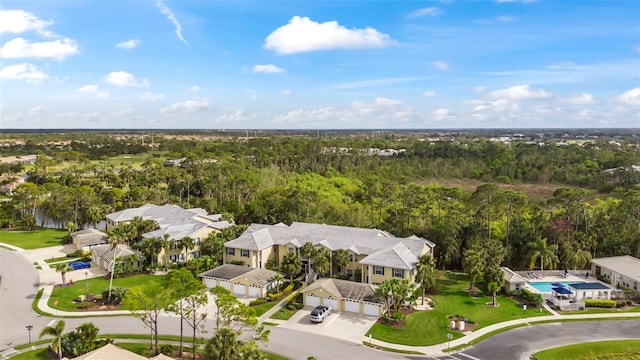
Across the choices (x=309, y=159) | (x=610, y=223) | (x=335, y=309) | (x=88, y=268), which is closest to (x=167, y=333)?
(x=335, y=309)

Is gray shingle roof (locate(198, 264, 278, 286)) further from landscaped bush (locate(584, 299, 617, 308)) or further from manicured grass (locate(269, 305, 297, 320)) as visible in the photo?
landscaped bush (locate(584, 299, 617, 308))

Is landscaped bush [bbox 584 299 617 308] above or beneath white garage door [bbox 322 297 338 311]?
beneath

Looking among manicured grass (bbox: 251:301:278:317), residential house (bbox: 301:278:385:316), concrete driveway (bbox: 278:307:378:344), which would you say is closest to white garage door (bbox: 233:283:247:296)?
manicured grass (bbox: 251:301:278:317)

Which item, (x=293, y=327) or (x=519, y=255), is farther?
(x=519, y=255)

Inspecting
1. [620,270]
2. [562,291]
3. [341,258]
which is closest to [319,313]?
[341,258]

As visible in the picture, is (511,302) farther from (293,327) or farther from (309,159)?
(309,159)

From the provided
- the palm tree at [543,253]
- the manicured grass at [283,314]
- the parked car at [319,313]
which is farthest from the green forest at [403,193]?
the manicured grass at [283,314]
